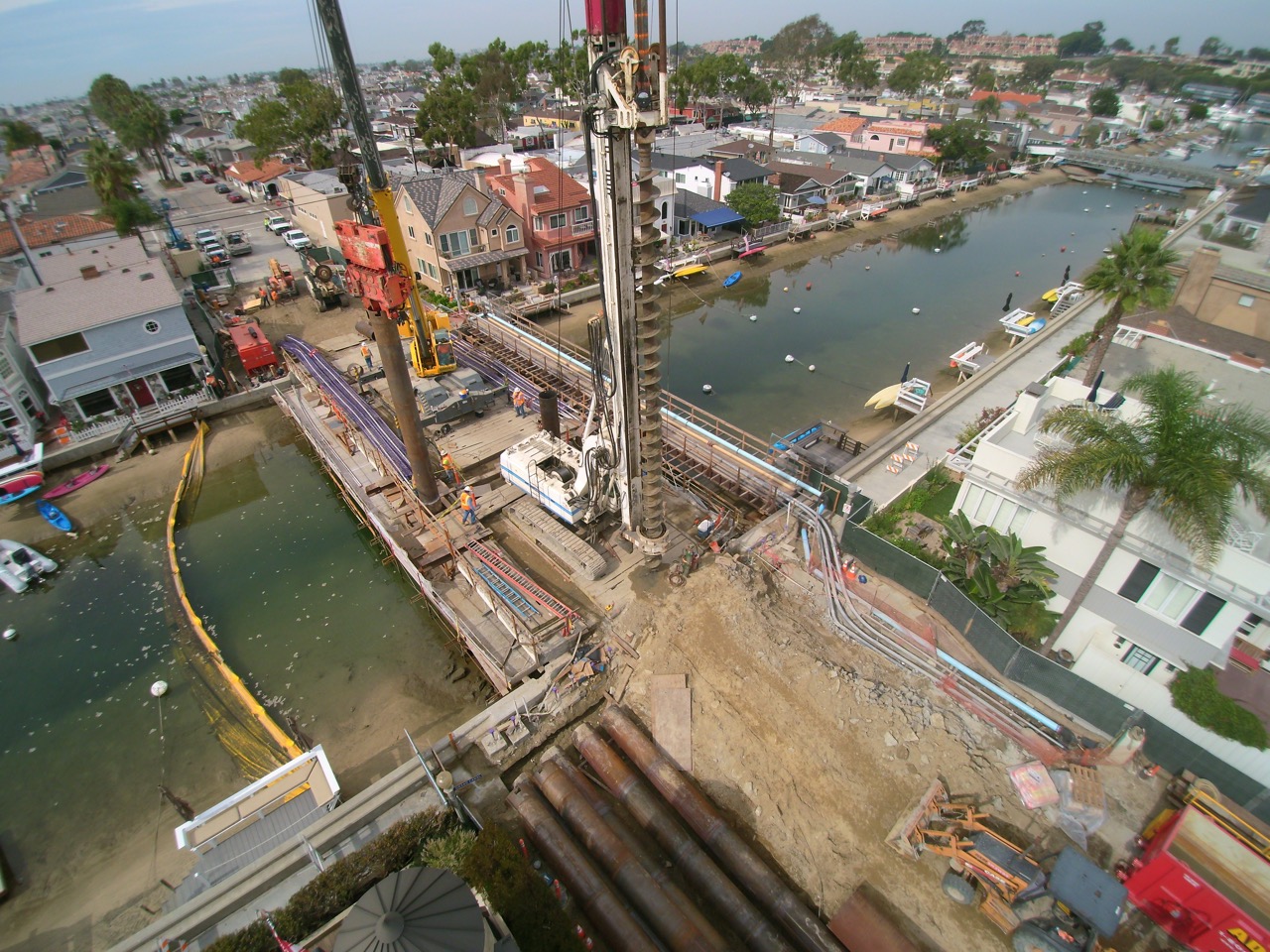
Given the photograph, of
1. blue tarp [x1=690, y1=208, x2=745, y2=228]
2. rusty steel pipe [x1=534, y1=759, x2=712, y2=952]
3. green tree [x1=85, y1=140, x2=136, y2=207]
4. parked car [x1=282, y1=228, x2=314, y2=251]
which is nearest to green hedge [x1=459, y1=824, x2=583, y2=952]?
rusty steel pipe [x1=534, y1=759, x2=712, y2=952]

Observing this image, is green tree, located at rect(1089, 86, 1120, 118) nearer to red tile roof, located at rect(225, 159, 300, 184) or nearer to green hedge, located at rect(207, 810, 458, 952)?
red tile roof, located at rect(225, 159, 300, 184)

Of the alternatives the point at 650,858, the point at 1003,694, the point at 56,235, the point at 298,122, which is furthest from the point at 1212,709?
the point at 298,122

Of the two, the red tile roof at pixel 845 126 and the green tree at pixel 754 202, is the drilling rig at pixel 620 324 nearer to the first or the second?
the green tree at pixel 754 202

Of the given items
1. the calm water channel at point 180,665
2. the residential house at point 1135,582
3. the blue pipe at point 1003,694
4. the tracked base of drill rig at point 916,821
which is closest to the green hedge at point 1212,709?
the residential house at point 1135,582

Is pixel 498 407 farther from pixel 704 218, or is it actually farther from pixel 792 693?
pixel 704 218

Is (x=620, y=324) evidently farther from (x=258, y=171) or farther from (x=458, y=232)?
(x=258, y=171)

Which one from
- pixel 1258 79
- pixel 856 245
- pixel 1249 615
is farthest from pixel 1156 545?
pixel 1258 79
